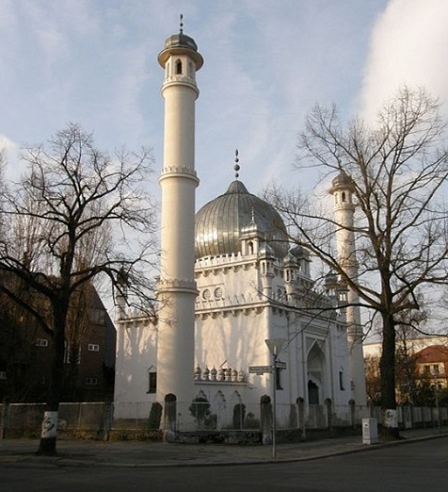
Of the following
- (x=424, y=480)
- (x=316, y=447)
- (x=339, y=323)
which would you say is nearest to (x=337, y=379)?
(x=339, y=323)

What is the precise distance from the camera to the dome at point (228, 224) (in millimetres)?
42125

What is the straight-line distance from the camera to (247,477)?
492 inches

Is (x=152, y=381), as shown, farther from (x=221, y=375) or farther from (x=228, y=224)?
(x=228, y=224)

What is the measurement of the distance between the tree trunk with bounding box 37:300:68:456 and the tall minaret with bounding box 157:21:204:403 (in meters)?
8.16

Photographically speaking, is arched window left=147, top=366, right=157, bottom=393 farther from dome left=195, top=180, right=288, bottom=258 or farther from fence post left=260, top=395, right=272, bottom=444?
fence post left=260, top=395, right=272, bottom=444

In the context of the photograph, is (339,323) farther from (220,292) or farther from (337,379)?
(220,292)

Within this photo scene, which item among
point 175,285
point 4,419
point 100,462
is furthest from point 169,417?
point 4,419

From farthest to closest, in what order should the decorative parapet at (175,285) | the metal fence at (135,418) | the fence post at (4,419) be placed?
the decorative parapet at (175,285), the fence post at (4,419), the metal fence at (135,418)

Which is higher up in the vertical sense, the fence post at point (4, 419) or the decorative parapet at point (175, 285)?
the decorative parapet at point (175, 285)

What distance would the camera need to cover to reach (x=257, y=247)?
39.5m

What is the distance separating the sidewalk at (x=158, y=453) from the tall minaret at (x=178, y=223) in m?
5.66

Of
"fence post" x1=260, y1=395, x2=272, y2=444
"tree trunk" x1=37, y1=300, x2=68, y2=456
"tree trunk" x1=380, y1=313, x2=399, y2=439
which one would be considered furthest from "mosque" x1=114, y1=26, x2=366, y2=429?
"tree trunk" x1=37, y1=300, x2=68, y2=456

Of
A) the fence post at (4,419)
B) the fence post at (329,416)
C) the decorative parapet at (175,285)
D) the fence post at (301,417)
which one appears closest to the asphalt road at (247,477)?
the fence post at (301,417)

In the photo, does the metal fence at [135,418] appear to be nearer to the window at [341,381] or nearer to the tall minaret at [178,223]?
the tall minaret at [178,223]
